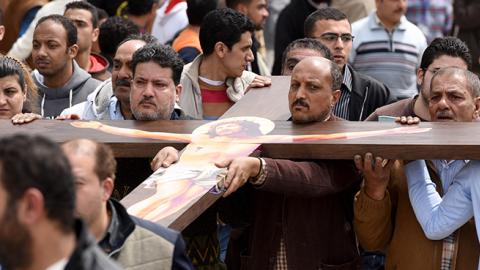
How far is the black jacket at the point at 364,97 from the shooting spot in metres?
9.52

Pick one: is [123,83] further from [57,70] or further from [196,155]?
[196,155]

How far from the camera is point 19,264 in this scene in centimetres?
468

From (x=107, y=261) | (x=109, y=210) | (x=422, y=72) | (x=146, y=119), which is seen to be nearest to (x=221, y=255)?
(x=146, y=119)

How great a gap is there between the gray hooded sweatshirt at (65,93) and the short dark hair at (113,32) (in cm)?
108

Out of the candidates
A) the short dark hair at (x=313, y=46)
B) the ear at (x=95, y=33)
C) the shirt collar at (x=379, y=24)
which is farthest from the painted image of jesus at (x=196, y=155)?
the shirt collar at (x=379, y=24)

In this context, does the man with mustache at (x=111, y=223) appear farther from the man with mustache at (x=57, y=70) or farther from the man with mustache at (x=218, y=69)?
the man with mustache at (x=57, y=70)

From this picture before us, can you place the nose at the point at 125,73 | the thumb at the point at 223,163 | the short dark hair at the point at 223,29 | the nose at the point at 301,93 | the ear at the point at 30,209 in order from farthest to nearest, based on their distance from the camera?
the short dark hair at the point at 223,29 < the nose at the point at 125,73 < the nose at the point at 301,93 < the thumb at the point at 223,163 < the ear at the point at 30,209

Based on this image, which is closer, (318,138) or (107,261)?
(107,261)

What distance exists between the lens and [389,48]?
11.5 metres

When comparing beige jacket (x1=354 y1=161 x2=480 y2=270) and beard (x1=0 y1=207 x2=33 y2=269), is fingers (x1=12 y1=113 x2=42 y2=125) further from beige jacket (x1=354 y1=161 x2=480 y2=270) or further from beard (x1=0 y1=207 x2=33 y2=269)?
beard (x1=0 y1=207 x2=33 y2=269)

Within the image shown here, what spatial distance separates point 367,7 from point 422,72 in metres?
3.99

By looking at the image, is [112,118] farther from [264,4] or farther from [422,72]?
[264,4]

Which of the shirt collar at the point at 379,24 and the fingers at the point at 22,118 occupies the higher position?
the shirt collar at the point at 379,24

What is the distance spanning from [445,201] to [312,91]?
92 centimetres
